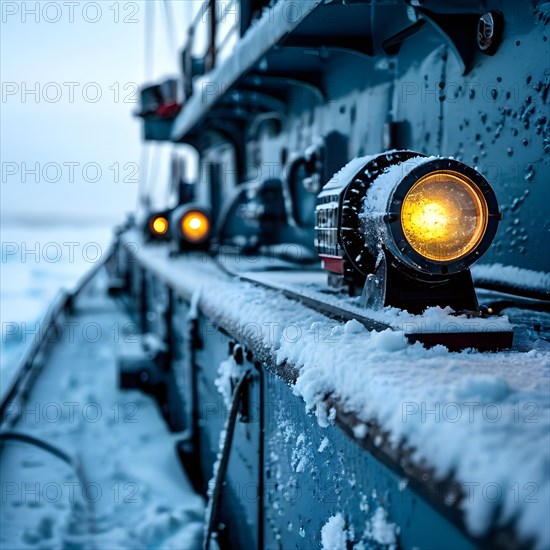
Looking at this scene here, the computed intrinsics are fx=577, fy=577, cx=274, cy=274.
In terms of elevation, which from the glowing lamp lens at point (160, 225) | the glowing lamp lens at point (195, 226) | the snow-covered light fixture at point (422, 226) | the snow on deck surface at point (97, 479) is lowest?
the snow on deck surface at point (97, 479)

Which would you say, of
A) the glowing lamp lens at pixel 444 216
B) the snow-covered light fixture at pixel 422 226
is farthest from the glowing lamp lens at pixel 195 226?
the glowing lamp lens at pixel 444 216

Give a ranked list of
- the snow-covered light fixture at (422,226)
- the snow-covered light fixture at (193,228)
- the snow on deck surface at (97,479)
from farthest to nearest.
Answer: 1. the snow-covered light fixture at (193,228)
2. the snow on deck surface at (97,479)
3. the snow-covered light fixture at (422,226)

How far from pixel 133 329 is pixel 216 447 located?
6.88 meters

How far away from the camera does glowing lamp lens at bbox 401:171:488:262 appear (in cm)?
152

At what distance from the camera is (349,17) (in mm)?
2855

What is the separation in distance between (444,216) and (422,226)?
0.06 meters

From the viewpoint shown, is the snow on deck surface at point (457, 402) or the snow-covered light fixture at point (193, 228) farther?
the snow-covered light fixture at point (193, 228)

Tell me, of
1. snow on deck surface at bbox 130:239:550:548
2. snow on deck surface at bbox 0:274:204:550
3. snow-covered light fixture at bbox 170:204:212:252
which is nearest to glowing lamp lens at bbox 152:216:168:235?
snow-covered light fixture at bbox 170:204:212:252

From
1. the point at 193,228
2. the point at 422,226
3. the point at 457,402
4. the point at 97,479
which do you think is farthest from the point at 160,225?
the point at 457,402

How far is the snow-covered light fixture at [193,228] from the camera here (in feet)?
17.9

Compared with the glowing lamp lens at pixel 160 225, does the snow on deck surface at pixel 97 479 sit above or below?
below

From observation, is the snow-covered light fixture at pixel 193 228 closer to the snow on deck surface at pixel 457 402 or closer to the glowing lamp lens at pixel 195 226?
the glowing lamp lens at pixel 195 226

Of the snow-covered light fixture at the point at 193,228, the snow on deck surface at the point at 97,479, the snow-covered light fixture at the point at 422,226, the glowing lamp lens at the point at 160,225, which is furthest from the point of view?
the glowing lamp lens at the point at 160,225

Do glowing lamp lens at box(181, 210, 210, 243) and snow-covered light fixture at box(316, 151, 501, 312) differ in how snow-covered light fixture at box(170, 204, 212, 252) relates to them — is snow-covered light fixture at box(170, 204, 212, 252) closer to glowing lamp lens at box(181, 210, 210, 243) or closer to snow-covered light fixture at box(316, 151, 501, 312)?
glowing lamp lens at box(181, 210, 210, 243)
